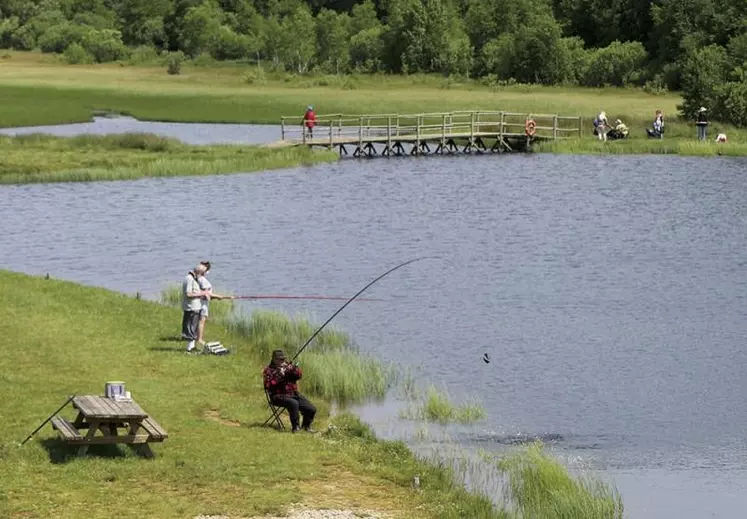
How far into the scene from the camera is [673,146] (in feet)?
229

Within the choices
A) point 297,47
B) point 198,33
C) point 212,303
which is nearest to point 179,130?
point 212,303

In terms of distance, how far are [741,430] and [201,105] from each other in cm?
7827

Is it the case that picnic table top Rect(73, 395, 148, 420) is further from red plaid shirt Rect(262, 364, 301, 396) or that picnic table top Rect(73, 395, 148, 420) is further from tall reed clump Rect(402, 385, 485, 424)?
tall reed clump Rect(402, 385, 485, 424)

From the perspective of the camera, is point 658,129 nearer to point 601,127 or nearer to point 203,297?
point 601,127

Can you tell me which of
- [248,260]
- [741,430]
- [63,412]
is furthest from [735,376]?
[248,260]

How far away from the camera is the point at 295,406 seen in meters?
21.7

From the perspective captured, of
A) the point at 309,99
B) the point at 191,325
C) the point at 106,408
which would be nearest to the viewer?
the point at 106,408

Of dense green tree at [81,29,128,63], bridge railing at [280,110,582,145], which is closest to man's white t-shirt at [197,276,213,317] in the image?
bridge railing at [280,110,582,145]

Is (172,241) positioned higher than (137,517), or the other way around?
(137,517)

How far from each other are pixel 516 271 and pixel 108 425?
2247 centimetres

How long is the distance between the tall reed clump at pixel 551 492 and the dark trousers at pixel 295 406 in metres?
2.81

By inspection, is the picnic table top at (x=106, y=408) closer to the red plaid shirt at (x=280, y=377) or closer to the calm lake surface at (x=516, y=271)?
the red plaid shirt at (x=280, y=377)

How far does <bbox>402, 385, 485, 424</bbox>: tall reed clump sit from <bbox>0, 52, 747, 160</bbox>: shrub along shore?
4570 cm

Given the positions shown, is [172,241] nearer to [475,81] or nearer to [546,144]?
[546,144]
